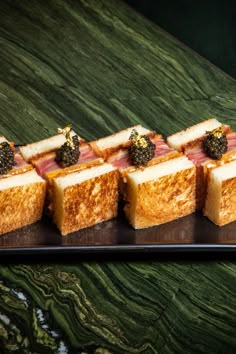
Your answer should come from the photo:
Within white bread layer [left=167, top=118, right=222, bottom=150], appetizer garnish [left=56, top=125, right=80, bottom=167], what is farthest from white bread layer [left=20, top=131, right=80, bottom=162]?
white bread layer [left=167, top=118, right=222, bottom=150]

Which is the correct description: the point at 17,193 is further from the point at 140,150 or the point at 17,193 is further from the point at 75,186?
the point at 140,150

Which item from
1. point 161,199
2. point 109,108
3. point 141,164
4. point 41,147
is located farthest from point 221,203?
point 109,108

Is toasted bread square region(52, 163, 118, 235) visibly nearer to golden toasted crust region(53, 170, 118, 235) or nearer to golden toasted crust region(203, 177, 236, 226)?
golden toasted crust region(53, 170, 118, 235)

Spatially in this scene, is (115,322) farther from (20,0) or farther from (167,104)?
(20,0)

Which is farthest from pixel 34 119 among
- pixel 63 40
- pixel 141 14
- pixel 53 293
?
pixel 53 293

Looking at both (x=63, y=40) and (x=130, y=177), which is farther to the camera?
(x=63, y=40)

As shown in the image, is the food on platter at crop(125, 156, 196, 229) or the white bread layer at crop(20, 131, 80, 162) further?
the white bread layer at crop(20, 131, 80, 162)

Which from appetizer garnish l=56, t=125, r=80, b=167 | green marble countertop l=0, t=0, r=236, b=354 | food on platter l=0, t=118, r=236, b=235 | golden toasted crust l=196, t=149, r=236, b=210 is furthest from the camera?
golden toasted crust l=196, t=149, r=236, b=210

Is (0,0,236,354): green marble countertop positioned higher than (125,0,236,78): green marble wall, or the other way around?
(125,0,236,78): green marble wall
